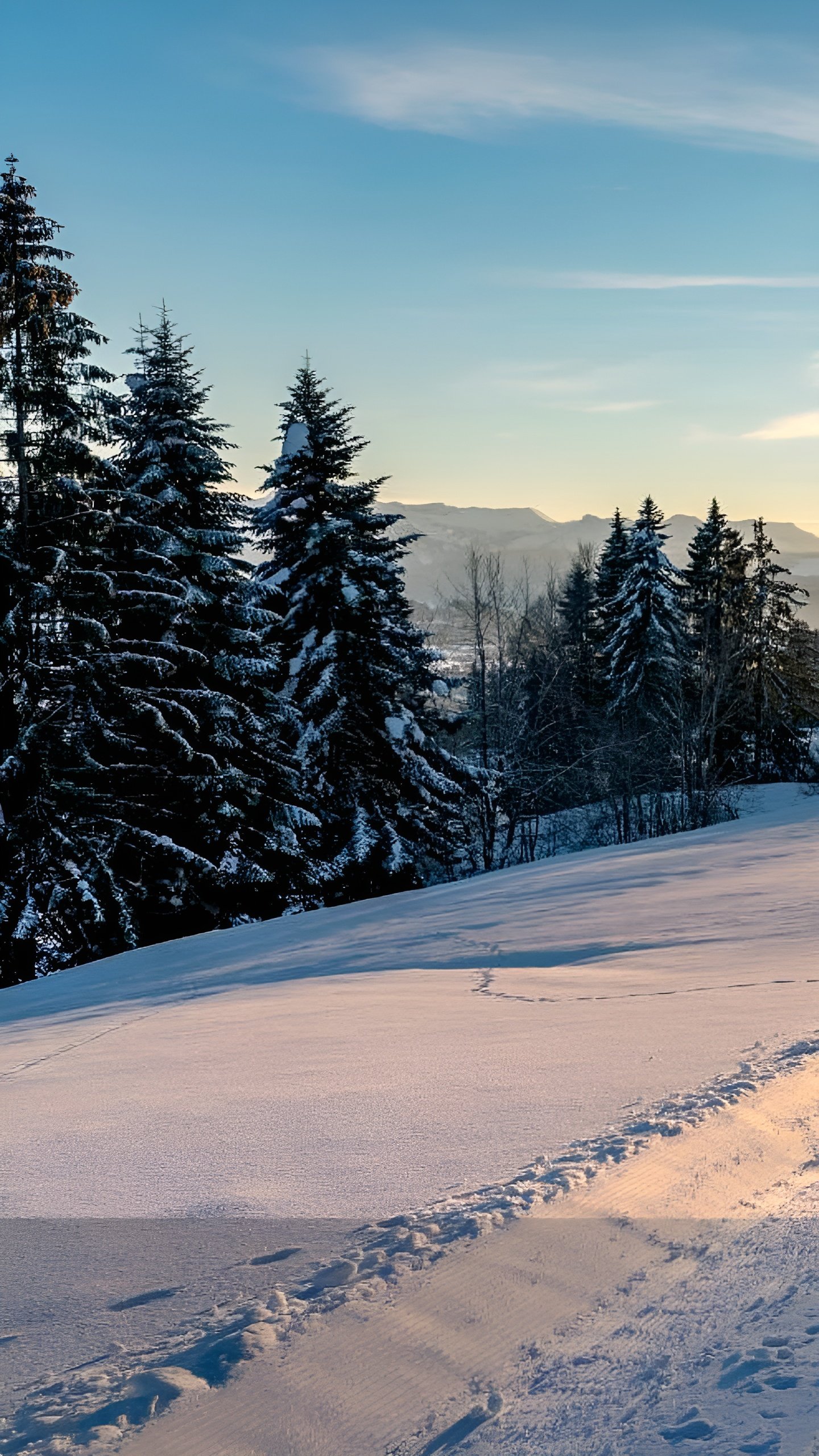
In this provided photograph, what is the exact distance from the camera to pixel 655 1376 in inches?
78.2

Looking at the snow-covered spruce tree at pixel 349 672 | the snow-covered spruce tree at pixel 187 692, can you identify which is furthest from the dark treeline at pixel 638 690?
the snow-covered spruce tree at pixel 187 692

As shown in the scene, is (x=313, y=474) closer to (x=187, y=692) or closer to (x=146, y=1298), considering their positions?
(x=187, y=692)

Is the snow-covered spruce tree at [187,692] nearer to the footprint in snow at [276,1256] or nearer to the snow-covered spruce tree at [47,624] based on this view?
the snow-covered spruce tree at [47,624]

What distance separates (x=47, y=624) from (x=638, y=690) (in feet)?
81.1

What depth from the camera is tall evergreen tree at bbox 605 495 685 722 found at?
3588 centimetres

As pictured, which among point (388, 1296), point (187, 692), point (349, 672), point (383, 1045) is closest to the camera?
point (388, 1296)

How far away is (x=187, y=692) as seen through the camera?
18.7 m

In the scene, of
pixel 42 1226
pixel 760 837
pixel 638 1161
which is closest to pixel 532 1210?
pixel 638 1161

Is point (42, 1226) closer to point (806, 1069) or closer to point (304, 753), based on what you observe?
point (806, 1069)

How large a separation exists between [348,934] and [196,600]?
33.2 ft

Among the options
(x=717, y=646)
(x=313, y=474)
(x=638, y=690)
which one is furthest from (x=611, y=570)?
(x=313, y=474)

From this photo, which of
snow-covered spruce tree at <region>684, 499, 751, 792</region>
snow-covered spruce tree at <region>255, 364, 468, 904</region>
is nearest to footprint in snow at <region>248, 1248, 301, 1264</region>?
snow-covered spruce tree at <region>255, 364, 468, 904</region>

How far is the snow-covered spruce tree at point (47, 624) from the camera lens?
622 inches

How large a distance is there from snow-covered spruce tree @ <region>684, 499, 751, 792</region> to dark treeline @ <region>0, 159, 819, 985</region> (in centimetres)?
38
